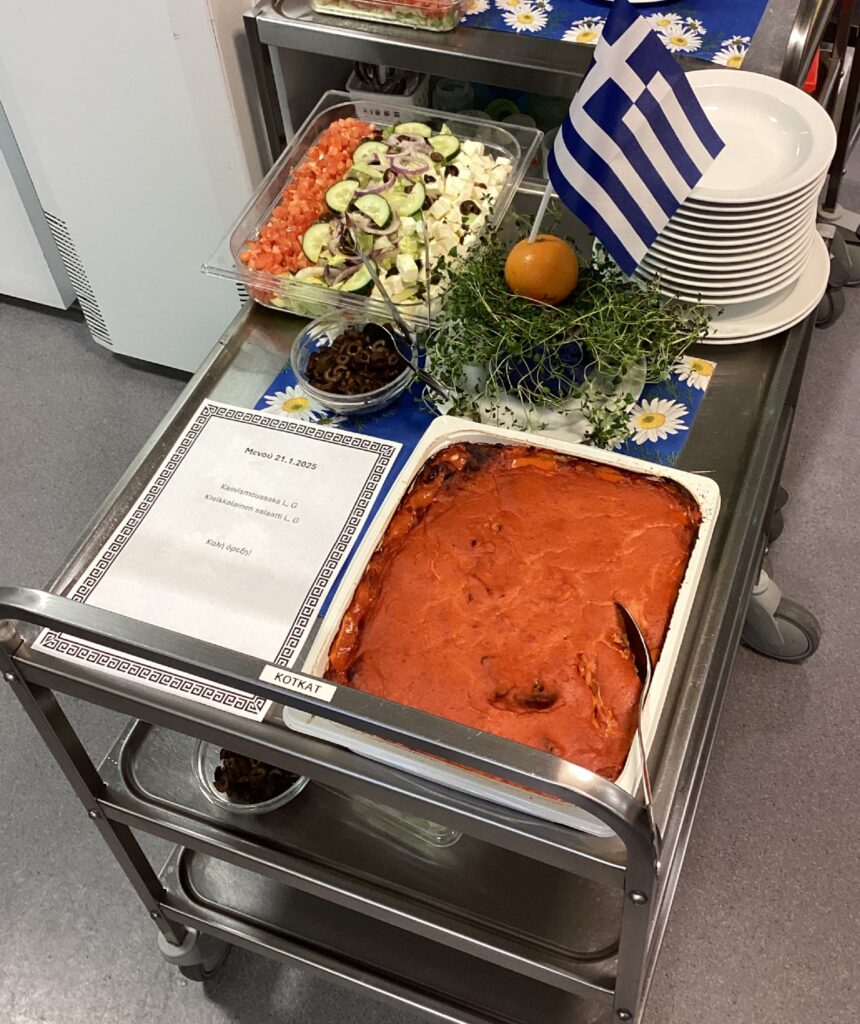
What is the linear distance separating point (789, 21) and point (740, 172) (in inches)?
17.3

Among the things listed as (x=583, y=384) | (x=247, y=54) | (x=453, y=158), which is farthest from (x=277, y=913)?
(x=247, y=54)

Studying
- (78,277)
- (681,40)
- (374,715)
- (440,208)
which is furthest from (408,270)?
(78,277)

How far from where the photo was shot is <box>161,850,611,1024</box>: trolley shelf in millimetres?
1301

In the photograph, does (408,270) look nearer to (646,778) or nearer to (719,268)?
(719,268)

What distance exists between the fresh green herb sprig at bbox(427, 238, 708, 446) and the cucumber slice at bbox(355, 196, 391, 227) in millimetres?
186

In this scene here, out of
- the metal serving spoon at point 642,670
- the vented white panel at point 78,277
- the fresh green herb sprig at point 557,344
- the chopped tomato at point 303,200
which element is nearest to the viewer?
the metal serving spoon at point 642,670

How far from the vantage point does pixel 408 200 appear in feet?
4.39

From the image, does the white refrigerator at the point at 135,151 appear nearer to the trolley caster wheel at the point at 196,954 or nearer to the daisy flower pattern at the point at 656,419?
the daisy flower pattern at the point at 656,419

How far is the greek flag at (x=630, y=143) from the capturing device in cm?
96

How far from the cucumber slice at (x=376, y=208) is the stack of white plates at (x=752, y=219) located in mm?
349

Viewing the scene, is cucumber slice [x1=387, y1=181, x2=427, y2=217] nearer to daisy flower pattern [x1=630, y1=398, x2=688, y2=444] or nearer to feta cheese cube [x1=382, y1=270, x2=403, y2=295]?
feta cheese cube [x1=382, y1=270, x2=403, y2=295]

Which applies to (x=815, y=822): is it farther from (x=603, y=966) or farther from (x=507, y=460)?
(x=507, y=460)

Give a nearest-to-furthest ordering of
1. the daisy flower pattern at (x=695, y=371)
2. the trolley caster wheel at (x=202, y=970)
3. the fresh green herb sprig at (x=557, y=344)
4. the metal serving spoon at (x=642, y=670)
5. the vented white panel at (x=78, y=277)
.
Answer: the metal serving spoon at (x=642, y=670), the fresh green herb sprig at (x=557, y=344), the daisy flower pattern at (x=695, y=371), the trolley caster wheel at (x=202, y=970), the vented white panel at (x=78, y=277)

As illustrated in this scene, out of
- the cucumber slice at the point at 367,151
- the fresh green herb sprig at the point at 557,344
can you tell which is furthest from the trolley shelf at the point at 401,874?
the cucumber slice at the point at 367,151
